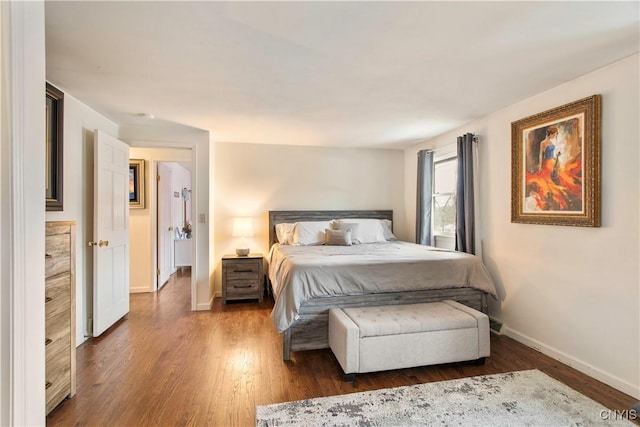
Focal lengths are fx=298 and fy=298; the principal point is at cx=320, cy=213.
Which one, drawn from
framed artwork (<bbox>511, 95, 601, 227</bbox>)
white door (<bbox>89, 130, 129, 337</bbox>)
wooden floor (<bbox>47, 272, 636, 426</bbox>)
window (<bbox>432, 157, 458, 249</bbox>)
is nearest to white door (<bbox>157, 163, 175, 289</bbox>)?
white door (<bbox>89, 130, 129, 337</bbox>)

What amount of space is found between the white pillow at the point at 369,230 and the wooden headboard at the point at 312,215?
27 centimetres

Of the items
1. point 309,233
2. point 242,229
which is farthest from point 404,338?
point 242,229

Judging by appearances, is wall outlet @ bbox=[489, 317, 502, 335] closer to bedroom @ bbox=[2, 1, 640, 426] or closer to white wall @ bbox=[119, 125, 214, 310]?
bedroom @ bbox=[2, 1, 640, 426]

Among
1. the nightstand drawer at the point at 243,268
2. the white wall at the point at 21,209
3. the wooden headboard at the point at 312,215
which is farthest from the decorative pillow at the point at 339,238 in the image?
Result: the white wall at the point at 21,209

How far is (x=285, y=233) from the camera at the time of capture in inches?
166

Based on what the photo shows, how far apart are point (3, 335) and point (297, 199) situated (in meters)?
3.82

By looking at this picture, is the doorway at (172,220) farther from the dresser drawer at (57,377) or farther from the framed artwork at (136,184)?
the dresser drawer at (57,377)

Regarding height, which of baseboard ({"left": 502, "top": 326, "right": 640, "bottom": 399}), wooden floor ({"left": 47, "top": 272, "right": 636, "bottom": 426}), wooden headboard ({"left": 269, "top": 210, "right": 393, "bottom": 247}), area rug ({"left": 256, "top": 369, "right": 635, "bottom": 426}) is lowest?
wooden floor ({"left": 47, "top": 272, "right": 636, "bottom": 426})

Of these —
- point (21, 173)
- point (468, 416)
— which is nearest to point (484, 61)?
point (468, 416)

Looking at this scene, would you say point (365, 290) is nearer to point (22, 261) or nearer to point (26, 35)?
point (22, 261)

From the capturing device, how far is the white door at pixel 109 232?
9.32 feet

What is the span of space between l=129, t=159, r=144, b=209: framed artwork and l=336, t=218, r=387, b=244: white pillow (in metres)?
2.99

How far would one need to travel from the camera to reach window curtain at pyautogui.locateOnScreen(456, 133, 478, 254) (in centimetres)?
331

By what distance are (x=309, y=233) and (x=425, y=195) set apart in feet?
5.65
